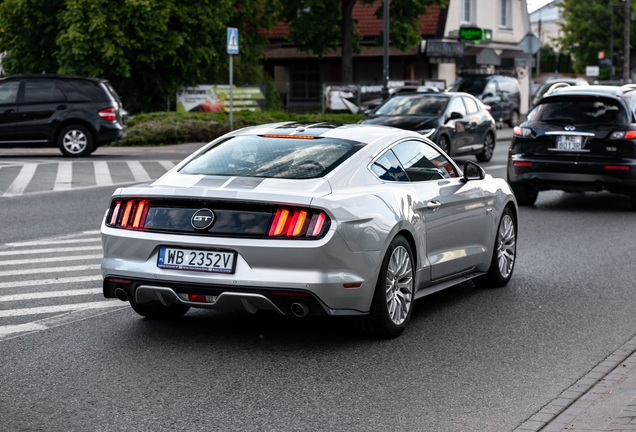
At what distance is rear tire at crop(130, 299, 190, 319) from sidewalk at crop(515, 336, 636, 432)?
2.87 meters

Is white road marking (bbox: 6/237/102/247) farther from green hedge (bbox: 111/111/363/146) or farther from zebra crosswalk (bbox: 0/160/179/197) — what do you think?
green hedge (bbox: 111/111/363/146)

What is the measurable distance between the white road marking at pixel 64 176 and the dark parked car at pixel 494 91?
20.3 meters

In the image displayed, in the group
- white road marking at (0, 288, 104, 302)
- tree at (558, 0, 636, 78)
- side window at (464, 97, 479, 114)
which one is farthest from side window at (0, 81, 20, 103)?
tree at (558, 0, 636, 78)

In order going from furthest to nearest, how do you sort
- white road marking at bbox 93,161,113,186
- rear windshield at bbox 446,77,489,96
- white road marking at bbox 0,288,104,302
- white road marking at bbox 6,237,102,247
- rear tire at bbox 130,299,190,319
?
rear windshield at bbox 446,77,489,96 < white road marking at bbox 93,161,113,186 < white road marking at bbox 6,237,102,247 < white road marking at bbox 0,288,104,302 < rear tire at bbox 130,299,190,319

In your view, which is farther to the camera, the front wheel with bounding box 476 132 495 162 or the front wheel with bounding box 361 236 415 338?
the front wheel with bounding box 476 132 495 162

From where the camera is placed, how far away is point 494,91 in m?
40.3

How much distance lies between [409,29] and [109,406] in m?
38.5

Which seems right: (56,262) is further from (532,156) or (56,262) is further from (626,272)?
(532,156)

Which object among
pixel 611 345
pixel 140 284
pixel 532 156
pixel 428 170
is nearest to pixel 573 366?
pixel 611 345

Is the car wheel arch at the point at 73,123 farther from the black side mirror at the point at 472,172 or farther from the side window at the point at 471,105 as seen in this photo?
the black side mirror at the point at 472,172

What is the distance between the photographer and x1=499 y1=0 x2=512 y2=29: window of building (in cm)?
5794

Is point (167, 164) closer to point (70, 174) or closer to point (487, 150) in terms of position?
point (70, 174)

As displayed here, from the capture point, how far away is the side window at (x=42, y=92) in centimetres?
2341

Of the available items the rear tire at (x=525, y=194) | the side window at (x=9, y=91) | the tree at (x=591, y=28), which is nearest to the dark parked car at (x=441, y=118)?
the rear tire at (x=525, y=194)
